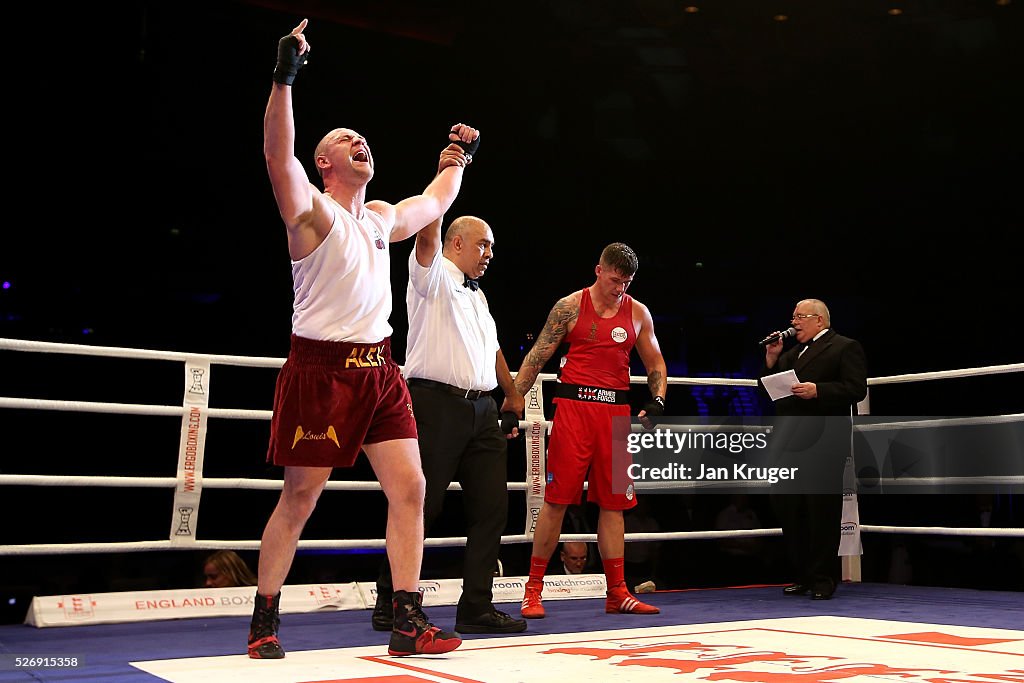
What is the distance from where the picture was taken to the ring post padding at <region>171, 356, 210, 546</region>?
322 cm

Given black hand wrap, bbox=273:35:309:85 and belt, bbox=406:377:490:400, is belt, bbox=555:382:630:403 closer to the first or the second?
belt, bbox=406:377:490:400

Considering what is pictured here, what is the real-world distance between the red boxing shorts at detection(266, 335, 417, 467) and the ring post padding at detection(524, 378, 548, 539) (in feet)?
5.59

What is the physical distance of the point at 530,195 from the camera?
8703 millimetres

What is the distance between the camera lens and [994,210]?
26.1 feet

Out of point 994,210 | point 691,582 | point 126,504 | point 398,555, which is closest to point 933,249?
point 994,210

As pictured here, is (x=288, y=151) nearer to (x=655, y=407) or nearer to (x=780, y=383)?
(x=655, y=407)

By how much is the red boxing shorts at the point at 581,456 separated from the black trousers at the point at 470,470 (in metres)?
0.42

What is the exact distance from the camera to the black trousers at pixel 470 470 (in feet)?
9.62

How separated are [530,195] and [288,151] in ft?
22.0

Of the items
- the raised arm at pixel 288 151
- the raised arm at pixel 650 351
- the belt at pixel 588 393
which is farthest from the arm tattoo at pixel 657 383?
the raised arm at pixel 288 151

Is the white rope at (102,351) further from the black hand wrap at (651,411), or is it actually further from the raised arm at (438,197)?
the black hand wrap at (651,411)

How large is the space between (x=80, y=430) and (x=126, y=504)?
641 millimetres

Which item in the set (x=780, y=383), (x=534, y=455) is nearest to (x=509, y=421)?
(x=534, y=455)

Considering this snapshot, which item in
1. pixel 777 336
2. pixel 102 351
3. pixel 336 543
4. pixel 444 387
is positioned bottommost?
pixel 336 543
